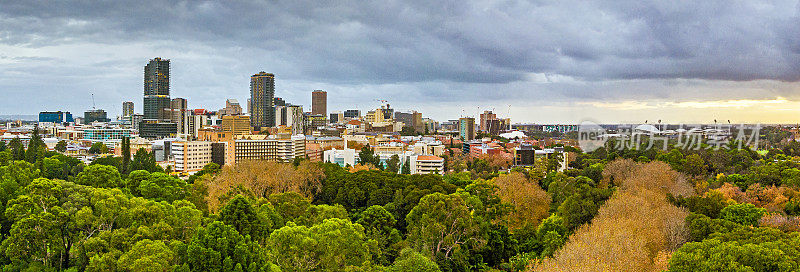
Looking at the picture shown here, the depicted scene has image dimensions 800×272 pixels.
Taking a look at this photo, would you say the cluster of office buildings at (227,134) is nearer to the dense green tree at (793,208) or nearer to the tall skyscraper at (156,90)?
Result: the tall skyscraper at (156,90)

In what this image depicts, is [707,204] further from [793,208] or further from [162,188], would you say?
[162,188]

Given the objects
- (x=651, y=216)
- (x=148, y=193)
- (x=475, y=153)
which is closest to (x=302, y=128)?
(x=475, y=153)

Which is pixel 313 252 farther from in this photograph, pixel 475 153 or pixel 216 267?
pixel 475 153

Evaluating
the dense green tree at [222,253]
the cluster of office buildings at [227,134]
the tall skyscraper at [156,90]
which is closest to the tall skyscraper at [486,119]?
the cluster of office buildings at [227,134]

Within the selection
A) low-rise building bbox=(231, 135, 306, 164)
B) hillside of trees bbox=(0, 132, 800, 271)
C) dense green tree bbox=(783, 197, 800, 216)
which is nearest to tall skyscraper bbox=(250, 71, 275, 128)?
low-rise building bbox=(231, 135, 306, 164)

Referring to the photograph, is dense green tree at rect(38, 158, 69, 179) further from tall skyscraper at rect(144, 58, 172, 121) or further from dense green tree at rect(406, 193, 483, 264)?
tall skyscraper at rect(144, 58, 172, 121)

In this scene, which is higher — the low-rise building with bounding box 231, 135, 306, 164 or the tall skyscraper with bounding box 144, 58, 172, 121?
the tall skyscraper with bounding box 144, 58, 172, 121

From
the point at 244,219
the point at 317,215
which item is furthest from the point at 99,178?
the point at 244,219
